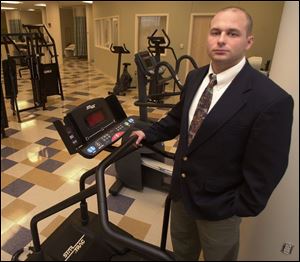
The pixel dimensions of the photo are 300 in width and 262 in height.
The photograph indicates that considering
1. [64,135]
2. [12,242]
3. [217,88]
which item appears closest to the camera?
[217,88]

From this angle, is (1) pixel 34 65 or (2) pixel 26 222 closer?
(2) pixel 26 222

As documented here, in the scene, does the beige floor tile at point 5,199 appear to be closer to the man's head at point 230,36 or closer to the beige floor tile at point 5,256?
the beige floor tile at point 5,256

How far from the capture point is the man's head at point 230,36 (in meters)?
0.93

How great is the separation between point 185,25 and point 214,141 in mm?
6326

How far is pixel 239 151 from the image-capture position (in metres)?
0.97

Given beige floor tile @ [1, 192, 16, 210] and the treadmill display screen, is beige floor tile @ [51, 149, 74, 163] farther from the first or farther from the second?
the treadmill display screen

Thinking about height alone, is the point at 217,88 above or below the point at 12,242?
above

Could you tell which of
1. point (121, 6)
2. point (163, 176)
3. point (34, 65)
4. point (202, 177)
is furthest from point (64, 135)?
point (121, 6)

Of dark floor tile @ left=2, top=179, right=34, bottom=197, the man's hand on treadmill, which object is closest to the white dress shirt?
the man's hand on treadmill

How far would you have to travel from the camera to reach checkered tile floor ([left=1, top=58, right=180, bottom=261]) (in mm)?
2070

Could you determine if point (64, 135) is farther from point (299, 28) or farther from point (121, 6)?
point (121, 6)

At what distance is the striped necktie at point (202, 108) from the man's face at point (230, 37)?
117 mm

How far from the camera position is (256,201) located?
939 mm

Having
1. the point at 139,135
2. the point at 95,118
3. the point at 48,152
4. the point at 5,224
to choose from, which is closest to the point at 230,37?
the point at 139,135
